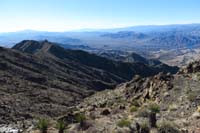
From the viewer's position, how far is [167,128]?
1362 centimetres

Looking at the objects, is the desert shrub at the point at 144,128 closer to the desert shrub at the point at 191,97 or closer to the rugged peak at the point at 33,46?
the desert shrub at the point at 191,97

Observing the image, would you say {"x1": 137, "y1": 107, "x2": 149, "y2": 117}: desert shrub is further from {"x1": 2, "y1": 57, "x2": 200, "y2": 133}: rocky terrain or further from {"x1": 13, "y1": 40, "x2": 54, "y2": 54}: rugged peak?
{"x1": 13, "y1": 40, "x2": 54, "y2": 54}: rugged peak

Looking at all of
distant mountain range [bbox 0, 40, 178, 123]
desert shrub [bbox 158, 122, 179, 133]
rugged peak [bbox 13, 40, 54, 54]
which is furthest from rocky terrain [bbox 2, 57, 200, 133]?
rugged peak [bbox 13, 40, 54, 54]

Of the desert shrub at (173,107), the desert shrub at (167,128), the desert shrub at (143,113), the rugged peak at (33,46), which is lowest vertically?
the rugged peak at (33,46)

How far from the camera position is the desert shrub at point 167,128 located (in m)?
13.4

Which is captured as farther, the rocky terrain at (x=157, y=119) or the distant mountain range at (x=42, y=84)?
the distant mountain range at (x=42, y=84)

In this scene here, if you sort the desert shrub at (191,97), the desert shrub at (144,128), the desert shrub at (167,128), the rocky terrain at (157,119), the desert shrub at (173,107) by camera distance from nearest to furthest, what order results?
1. the desert shrub at (167,128)
2. the desert shrub at (144,128)
3. the rocky terrain at (157,119)
4. the desert shrub at (173,107)
5. the desert shrub at (191,97)

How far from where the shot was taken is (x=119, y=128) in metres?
14.4

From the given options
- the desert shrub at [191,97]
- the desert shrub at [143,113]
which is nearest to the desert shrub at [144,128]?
the desert shrub at [143,113]

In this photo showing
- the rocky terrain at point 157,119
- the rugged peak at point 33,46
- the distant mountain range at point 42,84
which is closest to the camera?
the rocky terrain at point 157,119

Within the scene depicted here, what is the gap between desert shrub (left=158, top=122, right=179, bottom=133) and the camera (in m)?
13.4

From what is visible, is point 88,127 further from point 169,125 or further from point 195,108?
point 195,108

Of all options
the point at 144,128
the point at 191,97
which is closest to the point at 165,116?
the point at 144,128

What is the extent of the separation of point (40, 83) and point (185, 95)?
42.1 metres
